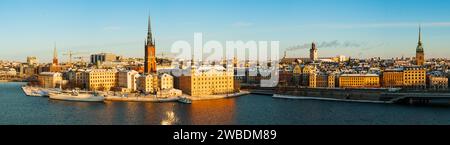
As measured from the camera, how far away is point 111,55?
36438 millimetres

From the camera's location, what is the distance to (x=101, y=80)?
50.4 feet

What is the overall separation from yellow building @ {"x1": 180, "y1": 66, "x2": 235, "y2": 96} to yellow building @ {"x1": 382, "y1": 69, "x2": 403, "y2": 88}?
16.7 ft

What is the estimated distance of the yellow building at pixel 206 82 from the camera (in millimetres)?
12695

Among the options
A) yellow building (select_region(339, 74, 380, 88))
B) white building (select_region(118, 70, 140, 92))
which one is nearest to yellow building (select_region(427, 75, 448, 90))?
yellow building (select_region(339, 74, 380, 88))

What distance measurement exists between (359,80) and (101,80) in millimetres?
7959

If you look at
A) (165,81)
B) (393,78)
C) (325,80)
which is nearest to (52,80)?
(165,81)

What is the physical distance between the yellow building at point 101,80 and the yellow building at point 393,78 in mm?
8388

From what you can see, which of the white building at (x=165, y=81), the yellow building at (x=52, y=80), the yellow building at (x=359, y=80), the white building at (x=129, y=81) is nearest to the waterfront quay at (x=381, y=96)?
the yellow building at (x=359, y=80)

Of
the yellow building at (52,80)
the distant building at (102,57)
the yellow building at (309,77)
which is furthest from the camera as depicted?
the distant building at (102,57)

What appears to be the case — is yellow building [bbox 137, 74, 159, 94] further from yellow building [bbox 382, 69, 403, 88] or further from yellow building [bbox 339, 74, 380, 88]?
yellow building [bbox 382, 69, 403, 88]

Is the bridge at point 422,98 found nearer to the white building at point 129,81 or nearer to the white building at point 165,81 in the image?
the white building at point 165,81
